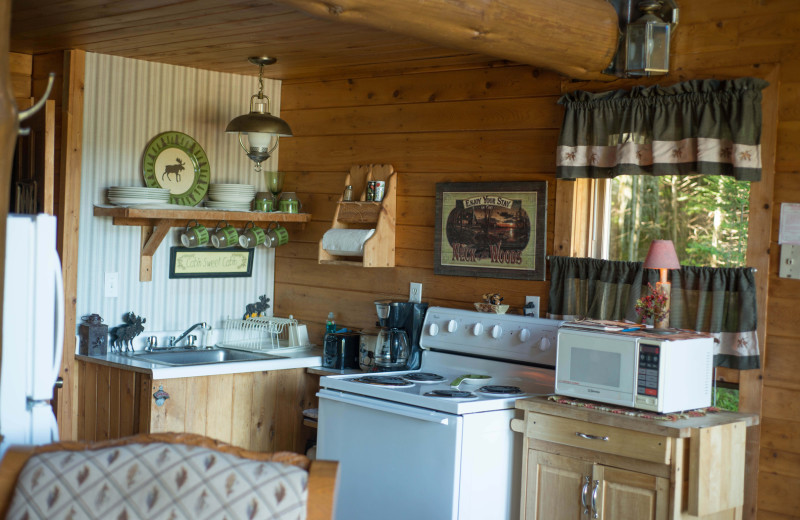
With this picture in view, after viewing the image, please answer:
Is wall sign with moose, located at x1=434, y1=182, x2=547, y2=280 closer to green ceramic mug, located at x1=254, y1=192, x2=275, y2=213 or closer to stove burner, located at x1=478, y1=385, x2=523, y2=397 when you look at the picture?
stove burner, located at x1=478, y1=385, x2=523, y2=397

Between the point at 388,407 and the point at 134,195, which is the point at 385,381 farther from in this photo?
the point at 134,195

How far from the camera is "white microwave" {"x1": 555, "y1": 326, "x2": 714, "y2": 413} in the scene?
2871 mm

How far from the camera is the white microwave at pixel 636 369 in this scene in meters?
2.87

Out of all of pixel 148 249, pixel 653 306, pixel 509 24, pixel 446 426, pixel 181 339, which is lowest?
pixel 446 426

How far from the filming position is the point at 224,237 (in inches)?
169

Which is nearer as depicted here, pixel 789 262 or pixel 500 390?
pixel 789 262

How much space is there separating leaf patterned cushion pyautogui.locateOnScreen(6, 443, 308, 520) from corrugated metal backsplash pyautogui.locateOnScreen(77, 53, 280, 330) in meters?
2.03

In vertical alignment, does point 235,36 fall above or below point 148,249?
above

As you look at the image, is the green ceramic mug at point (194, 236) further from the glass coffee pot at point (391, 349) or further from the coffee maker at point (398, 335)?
the glass coffee pot at point (391, 349)

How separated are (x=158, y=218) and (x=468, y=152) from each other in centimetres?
141

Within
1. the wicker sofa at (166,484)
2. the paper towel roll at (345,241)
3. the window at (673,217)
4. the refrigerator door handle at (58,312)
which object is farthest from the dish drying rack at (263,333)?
the wicker sofa at (166,484)

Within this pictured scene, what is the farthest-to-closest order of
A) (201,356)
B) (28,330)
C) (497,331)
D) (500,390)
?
(201,356) < (497,331) < (500,390) < (28,330)

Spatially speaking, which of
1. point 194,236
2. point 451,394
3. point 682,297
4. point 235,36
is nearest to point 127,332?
point 194,236

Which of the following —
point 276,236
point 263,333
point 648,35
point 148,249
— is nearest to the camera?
point 648,35
